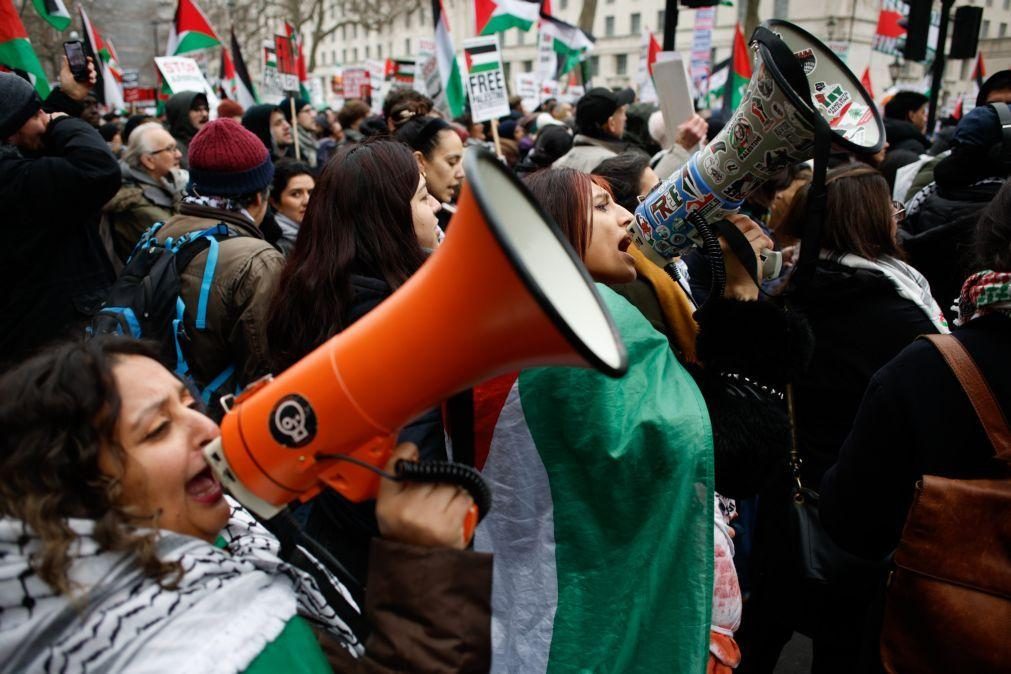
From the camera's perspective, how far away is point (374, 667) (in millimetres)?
1107

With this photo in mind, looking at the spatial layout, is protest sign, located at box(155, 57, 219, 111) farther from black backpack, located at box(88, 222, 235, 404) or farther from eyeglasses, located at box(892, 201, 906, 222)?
eyeglasses, located at box(892, 201, 906, 222)

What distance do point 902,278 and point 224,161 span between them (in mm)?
2556

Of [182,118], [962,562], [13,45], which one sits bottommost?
[962,562]

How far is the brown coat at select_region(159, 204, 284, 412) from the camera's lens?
2625mm

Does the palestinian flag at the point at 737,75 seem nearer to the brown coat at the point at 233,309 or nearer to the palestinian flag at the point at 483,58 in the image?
the palestinian flag at the point at 483,58

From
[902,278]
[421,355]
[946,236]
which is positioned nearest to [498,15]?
[946,236]

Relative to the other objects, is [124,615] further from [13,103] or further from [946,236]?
[946,236]

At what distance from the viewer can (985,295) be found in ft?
5.39

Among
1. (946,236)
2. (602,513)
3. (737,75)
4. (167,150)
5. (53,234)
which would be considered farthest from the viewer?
(737,75)

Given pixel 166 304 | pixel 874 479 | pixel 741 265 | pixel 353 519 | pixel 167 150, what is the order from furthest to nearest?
pixel 167 150 < pixel 166 304 < pixel 741 265 < pixel 874 479 < pixel 353 519

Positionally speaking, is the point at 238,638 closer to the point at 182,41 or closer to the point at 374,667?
the point at 374,667

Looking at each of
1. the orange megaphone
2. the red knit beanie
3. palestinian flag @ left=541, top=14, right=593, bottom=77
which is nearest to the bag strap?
the orange megaphone

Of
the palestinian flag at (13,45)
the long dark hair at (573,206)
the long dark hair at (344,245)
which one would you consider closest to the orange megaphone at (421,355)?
the long dark hair at (344,245)

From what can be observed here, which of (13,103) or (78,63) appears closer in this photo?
(13,103)
